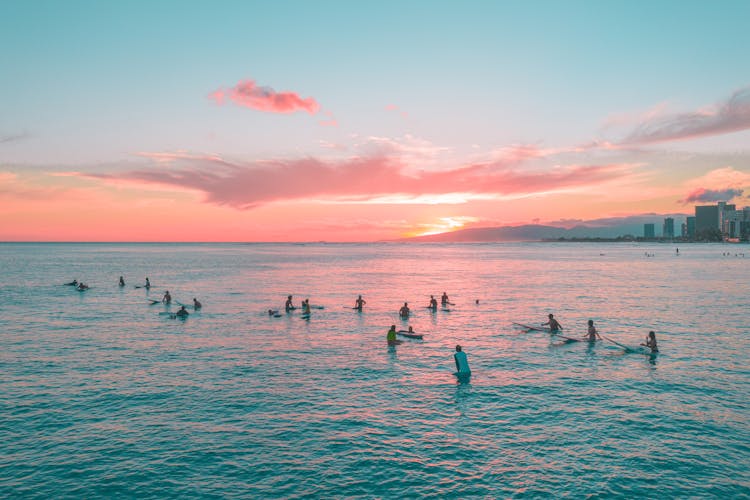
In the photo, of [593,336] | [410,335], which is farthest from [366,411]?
[593,336]

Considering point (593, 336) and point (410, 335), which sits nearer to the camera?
point (593, 336)

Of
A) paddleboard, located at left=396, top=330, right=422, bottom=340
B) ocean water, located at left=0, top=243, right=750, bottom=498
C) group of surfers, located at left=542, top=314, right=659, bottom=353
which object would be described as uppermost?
group of surfers, located at left=542, top=314, right=659, bottom=353

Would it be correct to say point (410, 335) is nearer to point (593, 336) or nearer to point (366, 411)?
point (593, 336)

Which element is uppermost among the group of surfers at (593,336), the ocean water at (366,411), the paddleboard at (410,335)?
the group of surfers at (593,336)

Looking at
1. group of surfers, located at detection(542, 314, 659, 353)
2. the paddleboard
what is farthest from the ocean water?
the paddleboard

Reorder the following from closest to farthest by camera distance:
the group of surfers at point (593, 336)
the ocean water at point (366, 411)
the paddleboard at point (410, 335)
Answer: the ocean water at point (366, 411)
the group of surfers at point (593, 336)
the paddleboard at point (410, 335)

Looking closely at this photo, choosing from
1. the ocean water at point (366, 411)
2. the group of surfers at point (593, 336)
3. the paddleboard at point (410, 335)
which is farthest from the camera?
the paddleboard at point (410, 335)

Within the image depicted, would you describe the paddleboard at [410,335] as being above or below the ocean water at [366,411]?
above

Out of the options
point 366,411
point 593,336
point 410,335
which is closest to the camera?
point 366,411

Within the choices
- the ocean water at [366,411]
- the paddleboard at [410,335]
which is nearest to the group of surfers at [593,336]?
the ocean water at [366,411]

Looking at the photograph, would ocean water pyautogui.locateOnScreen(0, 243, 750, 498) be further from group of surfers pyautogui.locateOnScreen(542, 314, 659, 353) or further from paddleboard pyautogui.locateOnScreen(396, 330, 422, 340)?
paddleboard pyautogui.locateOnScreen(396, 330, 422, 340)

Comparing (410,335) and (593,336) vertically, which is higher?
(593,336)

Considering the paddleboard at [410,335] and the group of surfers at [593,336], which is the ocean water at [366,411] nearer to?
the group of surfers at [593,336]

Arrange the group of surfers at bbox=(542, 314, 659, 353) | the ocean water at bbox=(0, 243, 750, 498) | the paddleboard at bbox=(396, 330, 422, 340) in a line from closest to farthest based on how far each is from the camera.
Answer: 1. the ocean water at bbox=(0, 243, 750, 498)
2. the group of surfers at bbox=(542, 314, 659, 353)
3. the paddleboard at bbox=(396, 330, 422, 340)
